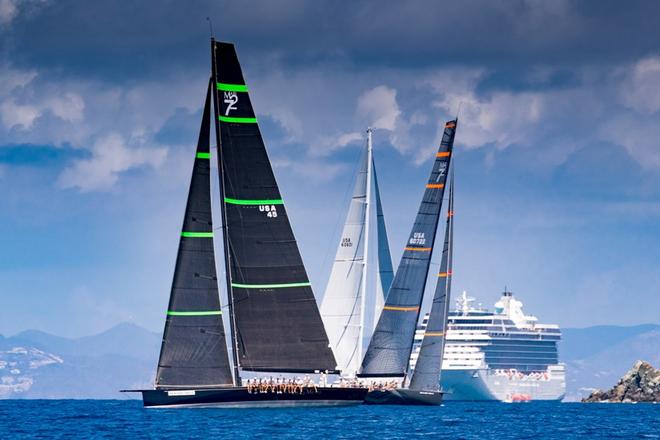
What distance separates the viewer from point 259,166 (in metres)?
62.5

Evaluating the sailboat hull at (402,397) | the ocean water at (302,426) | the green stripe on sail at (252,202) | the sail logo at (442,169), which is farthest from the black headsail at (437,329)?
the green stripe on sail at (252,202)

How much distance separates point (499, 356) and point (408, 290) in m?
80.6

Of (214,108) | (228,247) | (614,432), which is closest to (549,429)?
(614,432)

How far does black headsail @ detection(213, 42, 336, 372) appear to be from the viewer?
6250 cm

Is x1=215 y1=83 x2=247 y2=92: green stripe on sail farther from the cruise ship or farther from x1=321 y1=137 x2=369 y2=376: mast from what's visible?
the cruise ship

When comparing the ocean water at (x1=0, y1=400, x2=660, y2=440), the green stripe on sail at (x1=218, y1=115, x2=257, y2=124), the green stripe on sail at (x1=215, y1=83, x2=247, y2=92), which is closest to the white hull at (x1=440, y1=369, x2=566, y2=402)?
the ocean water at (x1=0, y1=400, x2=660, y2=440)

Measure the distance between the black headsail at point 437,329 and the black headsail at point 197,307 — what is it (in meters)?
22.6

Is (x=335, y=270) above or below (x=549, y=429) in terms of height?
above

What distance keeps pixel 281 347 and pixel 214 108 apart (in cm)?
1088

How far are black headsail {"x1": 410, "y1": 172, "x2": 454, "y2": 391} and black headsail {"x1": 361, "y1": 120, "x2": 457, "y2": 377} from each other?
2925mm

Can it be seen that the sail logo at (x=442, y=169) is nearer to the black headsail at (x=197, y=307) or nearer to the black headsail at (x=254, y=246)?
the black headsail at (x=254, y=246)

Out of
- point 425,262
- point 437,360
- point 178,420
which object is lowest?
point 178,420

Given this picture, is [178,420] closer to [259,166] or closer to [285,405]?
[285,405]

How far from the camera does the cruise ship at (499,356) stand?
148 m
